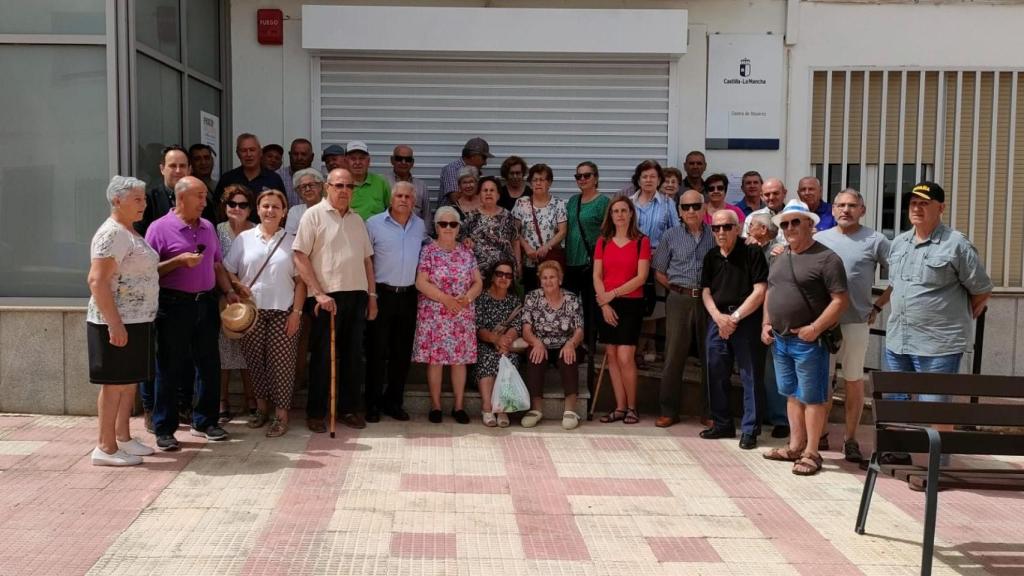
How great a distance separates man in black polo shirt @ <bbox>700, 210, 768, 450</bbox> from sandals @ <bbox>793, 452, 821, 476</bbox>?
1.98 feet

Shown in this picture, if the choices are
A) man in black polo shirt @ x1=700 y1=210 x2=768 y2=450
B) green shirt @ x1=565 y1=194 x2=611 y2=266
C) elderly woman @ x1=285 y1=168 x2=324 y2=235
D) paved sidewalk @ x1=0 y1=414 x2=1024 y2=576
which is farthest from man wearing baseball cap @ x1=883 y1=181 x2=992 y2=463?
elderly woman @ x1=285 y1=168 x2=324 y2=235

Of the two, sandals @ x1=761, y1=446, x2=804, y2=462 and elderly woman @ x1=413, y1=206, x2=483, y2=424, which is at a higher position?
elderly woman @ x1=413, y1=206, x2=483, y2=424

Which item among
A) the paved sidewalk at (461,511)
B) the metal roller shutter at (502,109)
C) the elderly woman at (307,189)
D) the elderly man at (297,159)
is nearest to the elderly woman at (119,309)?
the paved sidewalk at (461,511)

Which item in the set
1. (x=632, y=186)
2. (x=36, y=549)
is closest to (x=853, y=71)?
(x=632, y=186)

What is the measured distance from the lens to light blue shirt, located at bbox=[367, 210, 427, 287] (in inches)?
266

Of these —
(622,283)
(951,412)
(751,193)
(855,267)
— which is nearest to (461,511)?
(951,412)

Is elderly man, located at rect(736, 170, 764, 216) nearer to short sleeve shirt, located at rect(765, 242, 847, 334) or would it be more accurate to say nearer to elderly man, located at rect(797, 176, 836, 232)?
elderly man, located at rect(797, 176, 836, 232)

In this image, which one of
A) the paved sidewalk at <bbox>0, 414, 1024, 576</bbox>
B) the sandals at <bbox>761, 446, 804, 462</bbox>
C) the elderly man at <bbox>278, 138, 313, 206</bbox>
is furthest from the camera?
the elderly man at <bbox>278, 138, 313, 206</bbox>

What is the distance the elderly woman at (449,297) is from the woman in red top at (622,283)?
972mm

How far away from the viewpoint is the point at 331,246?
20.8ft

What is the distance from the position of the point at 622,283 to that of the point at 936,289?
2200 mm

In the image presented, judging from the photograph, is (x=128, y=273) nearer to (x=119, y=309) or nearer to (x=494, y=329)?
(x=119, y=309)

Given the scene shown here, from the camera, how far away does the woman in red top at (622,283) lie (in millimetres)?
6922

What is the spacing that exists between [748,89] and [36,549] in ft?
23.2
